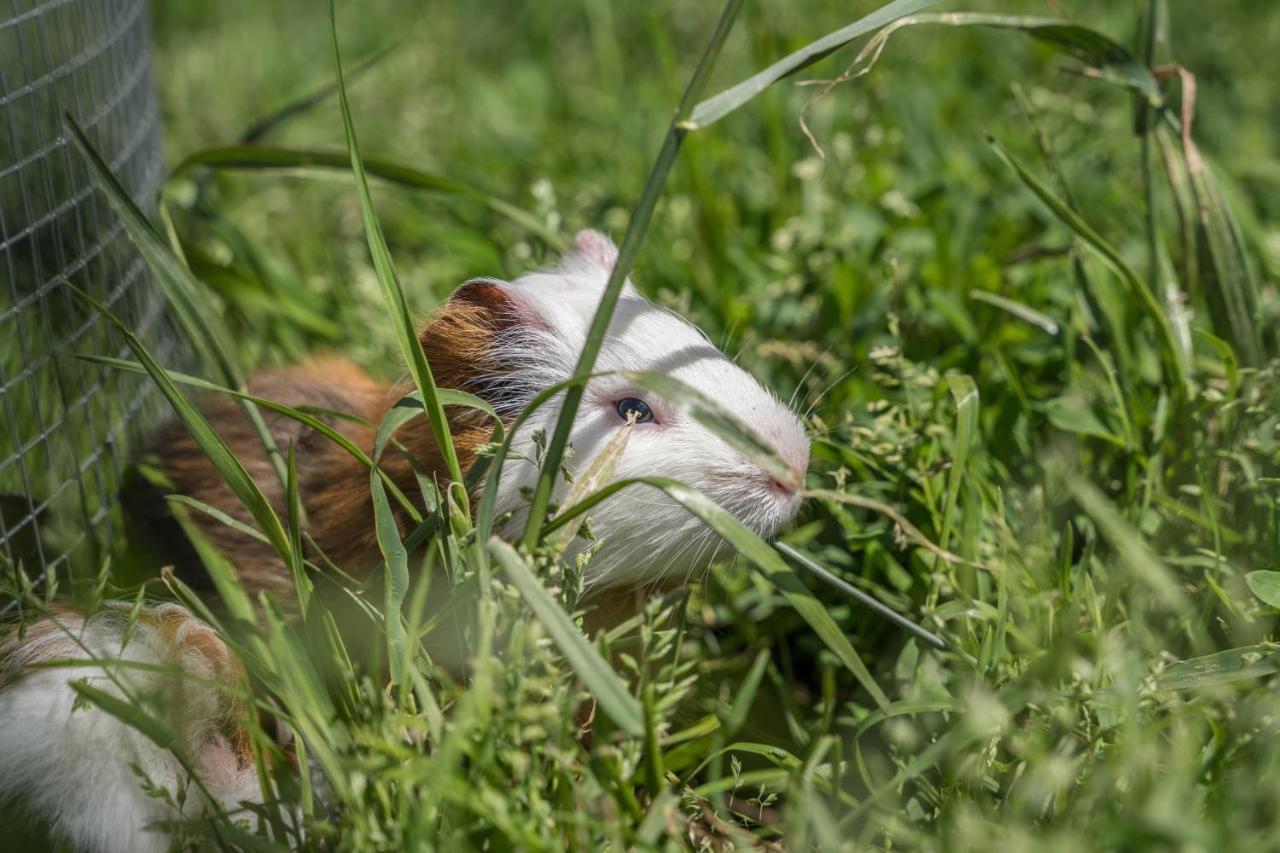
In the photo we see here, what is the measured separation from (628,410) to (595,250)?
1.77ft

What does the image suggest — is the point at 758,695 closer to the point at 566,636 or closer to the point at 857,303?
the point at 566,636

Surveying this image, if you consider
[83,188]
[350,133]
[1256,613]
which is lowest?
[1256,613]

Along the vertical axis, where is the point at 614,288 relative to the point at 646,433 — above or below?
above

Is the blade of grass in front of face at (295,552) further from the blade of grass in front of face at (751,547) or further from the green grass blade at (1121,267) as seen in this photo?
the green grass blade at (1121,267)

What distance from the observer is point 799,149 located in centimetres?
396

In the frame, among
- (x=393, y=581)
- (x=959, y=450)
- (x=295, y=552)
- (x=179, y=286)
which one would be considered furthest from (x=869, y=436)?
(x=179, y=286)

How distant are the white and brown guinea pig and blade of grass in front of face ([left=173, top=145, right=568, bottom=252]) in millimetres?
274

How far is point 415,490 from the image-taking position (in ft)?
7.21

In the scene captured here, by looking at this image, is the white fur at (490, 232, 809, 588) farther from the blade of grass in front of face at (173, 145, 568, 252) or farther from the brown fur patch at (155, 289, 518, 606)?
the blade of grass in front of face at (173, 145, 568, 252)

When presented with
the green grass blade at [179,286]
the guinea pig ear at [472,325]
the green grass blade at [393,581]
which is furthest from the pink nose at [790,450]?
the green grass blade at [179,286]

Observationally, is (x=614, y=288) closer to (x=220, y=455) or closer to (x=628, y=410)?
(x=628, y=410)

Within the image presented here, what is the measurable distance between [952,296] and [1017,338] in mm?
208

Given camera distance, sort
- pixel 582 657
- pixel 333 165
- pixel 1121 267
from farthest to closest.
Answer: pixel 333 165
pixel 1121 267
pixel 582 657

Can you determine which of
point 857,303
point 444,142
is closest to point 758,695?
point 857,303
